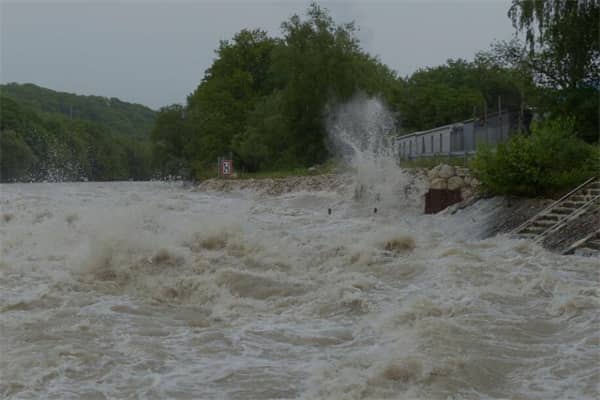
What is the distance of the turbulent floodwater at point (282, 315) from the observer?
17.9 ft

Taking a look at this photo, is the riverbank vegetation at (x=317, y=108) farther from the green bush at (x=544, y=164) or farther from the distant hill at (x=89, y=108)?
the distant hill at (x=89, y=108)

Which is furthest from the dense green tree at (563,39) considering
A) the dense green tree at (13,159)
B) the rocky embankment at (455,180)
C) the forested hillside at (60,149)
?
the dense green tree at (13,159)

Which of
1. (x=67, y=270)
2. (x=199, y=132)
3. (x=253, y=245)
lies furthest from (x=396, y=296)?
(x=199, y=132)

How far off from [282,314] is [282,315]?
0.18 feet

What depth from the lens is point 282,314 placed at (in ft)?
25.8

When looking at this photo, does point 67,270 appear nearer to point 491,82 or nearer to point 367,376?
point 367,376

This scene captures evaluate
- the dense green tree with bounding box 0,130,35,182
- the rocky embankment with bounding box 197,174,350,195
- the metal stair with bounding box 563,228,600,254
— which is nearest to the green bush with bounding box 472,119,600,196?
the metal stair with bounding box 563,228,600,254

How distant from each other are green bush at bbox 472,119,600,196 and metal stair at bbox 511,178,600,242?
67cm

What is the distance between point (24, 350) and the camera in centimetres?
618

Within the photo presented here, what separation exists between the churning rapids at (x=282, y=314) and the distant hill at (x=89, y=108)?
378 ft

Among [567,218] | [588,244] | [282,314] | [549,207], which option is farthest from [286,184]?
[282,314]

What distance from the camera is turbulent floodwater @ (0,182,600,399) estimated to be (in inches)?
215

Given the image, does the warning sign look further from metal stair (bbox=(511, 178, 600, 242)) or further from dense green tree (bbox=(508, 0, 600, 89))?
metal stair (bbox=(511, 178, 600, 242))

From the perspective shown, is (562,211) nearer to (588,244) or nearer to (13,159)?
(588,244)
